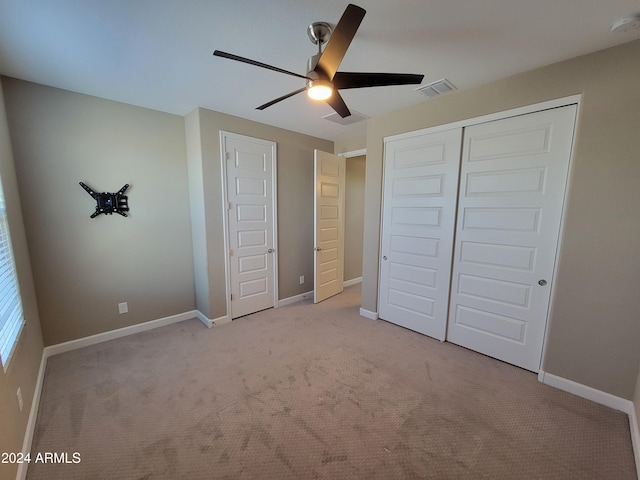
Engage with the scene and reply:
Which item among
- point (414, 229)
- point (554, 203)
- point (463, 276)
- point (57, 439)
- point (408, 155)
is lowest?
point (57, 439)

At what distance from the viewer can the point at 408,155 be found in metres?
2.92

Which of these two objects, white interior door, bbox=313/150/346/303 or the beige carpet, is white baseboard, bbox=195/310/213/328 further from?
white interior door, bbox=313/150/346/303

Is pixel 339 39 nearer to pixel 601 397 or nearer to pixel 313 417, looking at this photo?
pixel 313 417

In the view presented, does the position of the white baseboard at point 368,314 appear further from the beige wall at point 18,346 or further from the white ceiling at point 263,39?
the beige wall at point 18,346

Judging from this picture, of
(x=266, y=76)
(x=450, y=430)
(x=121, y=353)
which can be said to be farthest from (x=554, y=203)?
(x=121, y=353)

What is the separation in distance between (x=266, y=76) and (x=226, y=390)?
264 cm

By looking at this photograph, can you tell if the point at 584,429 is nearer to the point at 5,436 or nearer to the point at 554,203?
the point at 554,203

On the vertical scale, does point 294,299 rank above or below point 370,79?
below

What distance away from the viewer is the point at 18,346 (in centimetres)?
168

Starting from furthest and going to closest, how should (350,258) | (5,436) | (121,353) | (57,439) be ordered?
(350,258), (121,353), (57,439), (5,436)

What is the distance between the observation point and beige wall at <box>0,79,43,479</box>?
51.2 inches

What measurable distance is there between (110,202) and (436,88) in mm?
3487

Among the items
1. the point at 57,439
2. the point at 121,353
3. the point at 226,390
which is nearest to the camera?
the point at 57,439

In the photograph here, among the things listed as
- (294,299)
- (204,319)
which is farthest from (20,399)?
(294,299)
